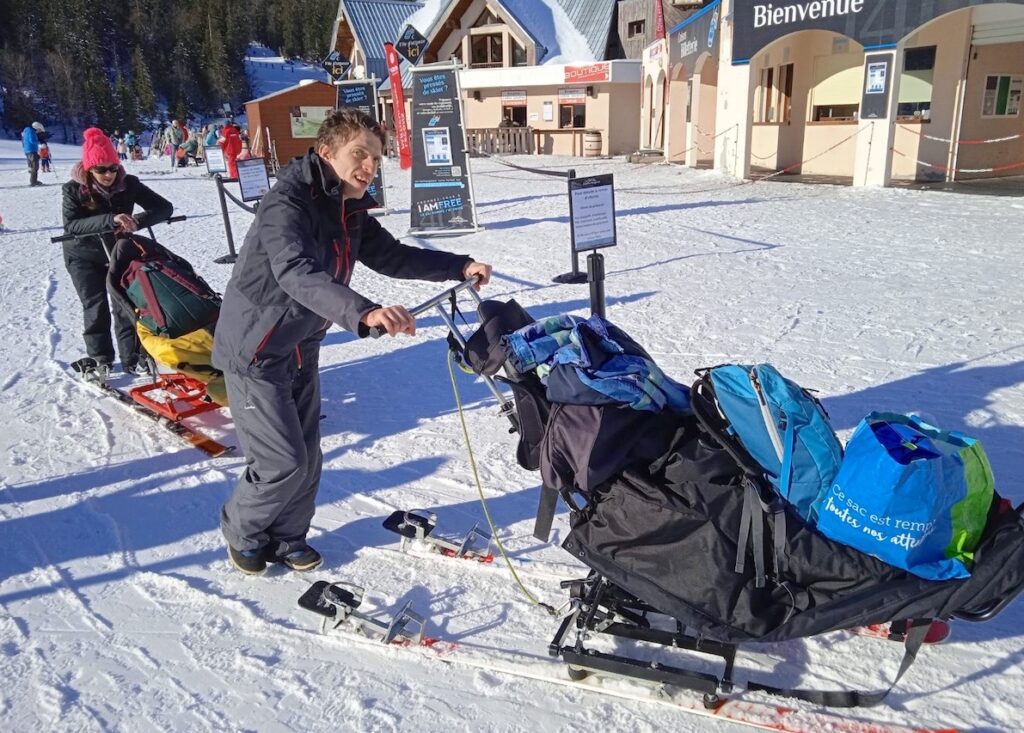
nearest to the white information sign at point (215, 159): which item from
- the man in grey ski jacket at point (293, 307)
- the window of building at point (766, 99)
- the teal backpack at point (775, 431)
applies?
the window of building at point (766, 99)

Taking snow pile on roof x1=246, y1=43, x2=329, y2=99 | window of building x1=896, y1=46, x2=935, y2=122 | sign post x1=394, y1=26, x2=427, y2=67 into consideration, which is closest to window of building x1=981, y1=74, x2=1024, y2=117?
window of building x1=896, y1=46, x2=935, y2=122

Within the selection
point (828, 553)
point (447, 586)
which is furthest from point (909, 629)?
point (447, 586)

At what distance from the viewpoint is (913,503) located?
2.24m

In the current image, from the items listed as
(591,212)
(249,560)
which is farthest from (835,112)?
(249,560)

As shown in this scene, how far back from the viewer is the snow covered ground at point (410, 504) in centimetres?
266

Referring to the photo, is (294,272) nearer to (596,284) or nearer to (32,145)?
(596,284)

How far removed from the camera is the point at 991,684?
2.65 metres

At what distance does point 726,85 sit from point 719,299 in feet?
39.8

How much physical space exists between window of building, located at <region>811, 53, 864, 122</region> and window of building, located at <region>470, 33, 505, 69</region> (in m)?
18.6

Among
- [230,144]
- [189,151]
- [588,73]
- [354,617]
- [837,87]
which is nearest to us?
[354,617]

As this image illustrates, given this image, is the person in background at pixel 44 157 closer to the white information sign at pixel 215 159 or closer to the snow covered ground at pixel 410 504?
the white information sign at pixel 215 159

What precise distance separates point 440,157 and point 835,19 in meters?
8.92

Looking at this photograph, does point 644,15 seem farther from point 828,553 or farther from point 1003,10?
point 828,553

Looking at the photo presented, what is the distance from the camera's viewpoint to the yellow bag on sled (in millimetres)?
4762
